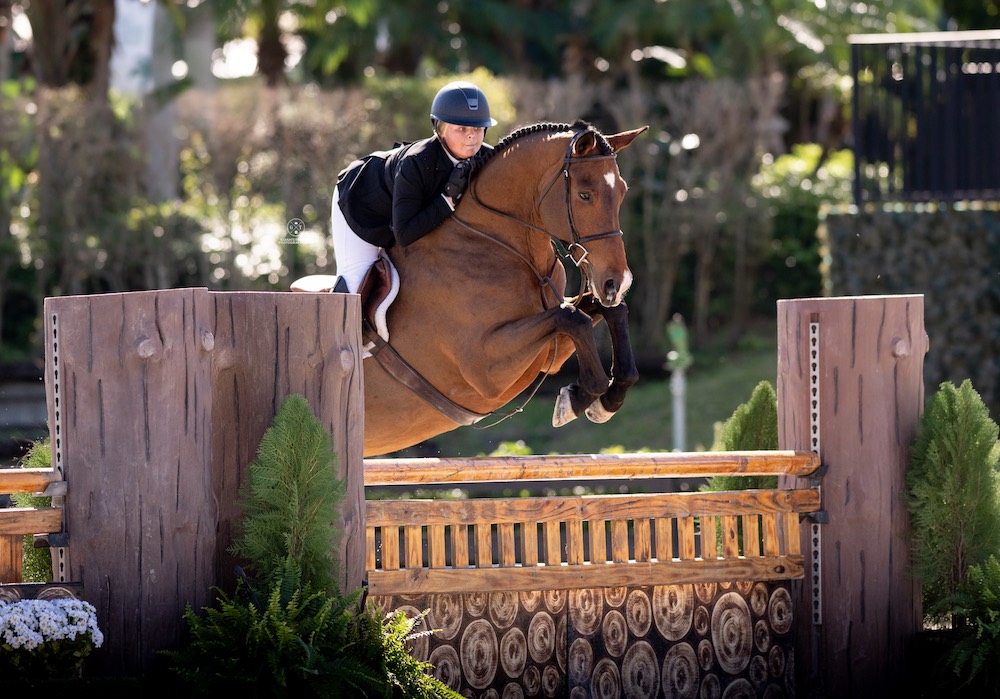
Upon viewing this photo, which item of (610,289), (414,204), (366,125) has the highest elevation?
Answer: (366,125)

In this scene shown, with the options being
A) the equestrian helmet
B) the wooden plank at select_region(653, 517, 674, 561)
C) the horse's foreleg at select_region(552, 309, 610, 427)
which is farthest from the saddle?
the wooden plank at select_region(653, 517, 674, 561)

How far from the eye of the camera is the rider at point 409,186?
480 centimetres

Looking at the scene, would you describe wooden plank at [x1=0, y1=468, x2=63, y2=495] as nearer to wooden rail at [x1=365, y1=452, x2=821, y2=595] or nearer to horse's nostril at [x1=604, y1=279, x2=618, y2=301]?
wooden rail at [x1=365, y1=452, x2=821, y2=595]

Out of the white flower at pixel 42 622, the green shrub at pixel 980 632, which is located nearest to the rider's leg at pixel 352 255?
the white flower at pixel 42 622

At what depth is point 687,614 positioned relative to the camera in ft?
14.3

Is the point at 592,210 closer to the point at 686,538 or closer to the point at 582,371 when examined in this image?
the point at 582,371

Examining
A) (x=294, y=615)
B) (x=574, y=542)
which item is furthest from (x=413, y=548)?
(x=294, y=615)

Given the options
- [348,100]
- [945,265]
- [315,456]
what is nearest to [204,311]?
[315,456]

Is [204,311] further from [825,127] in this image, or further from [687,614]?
[825,127]

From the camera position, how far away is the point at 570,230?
452 centimetres

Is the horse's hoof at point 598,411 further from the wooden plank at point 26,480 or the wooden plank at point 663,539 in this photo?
the wooden plank at point 26,480

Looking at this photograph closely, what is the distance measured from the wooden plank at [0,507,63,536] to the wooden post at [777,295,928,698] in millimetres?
2289

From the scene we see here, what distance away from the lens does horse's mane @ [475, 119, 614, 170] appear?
4547 mm

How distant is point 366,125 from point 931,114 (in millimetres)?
6434
